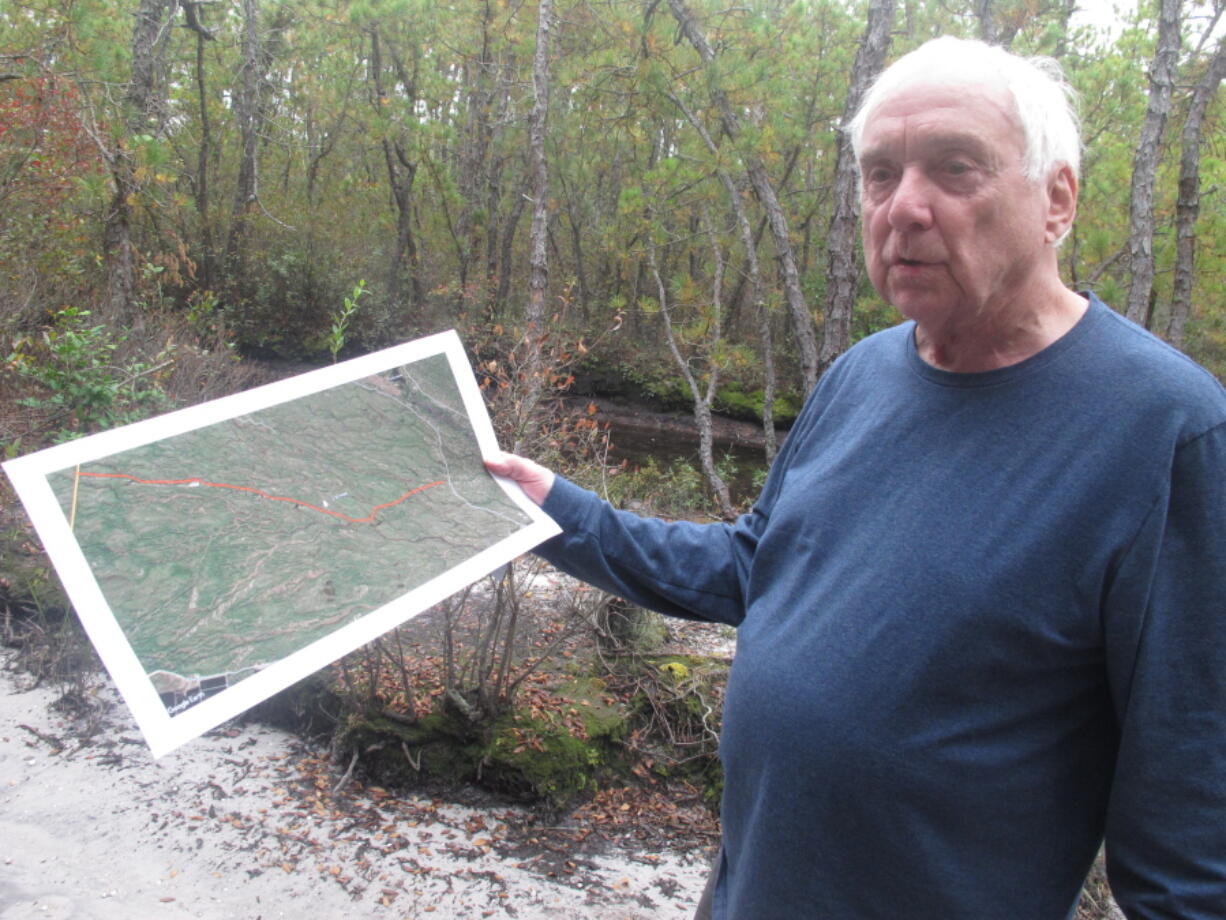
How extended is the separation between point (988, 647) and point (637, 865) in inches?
108

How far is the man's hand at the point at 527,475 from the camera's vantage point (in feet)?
4.85

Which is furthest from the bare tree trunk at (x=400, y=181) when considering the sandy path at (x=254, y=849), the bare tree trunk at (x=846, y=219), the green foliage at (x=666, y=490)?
the sandy path at (x=254, y=849)

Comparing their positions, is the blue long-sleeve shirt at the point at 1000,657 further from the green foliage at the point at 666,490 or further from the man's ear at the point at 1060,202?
the green foliage at the point at 666,490

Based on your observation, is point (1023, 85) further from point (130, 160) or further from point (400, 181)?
point (400, 181)

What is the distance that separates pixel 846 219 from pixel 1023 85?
4.97 meters

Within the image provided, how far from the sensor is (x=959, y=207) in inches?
41.2

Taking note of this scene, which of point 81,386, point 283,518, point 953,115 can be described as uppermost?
point 953,115

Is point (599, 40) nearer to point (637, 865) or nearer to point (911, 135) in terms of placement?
point (637, 865)

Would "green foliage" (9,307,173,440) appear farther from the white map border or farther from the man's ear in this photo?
the man's ear

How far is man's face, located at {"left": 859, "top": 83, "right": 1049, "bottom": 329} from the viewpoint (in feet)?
3.41

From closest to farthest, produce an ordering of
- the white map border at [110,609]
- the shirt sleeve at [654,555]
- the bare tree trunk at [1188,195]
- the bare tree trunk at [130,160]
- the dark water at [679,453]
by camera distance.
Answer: the white map border at [110,609]
the shirt sleeve at [654,555]
the bare tree trunk at [130,160]
the bare tree trunk at [1188,195]
the dark water at [679,453]

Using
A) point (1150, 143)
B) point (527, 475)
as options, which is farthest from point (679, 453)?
point (527, 475)

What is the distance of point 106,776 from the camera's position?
3422 millimetres

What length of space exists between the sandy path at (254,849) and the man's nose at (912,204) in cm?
272
